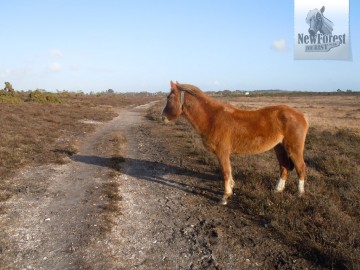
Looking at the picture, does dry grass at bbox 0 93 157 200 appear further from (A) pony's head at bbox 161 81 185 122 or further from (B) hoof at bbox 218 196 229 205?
(B) hoof at bbox 218 196 229 205

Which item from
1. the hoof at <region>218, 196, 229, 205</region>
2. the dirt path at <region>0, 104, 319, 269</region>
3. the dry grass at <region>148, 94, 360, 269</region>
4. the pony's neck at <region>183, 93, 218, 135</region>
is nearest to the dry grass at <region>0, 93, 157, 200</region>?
the dirt path at <region>0, 104, 319, 269</region>

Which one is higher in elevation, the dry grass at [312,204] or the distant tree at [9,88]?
the distant tree at [9,88]

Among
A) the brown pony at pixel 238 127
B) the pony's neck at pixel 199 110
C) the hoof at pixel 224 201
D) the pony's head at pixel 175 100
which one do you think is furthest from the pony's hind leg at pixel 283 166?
the pony's head at pixel 175 100

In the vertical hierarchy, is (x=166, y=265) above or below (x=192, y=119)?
below

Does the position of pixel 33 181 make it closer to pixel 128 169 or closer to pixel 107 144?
pixel 128 169

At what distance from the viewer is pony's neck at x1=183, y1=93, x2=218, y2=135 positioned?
277 inches

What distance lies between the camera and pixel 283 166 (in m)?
7.28

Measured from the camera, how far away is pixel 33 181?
8352mm

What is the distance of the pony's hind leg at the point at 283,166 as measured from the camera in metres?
7.23

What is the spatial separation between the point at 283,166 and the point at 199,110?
232cm

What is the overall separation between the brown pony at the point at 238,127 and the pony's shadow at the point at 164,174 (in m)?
1.02

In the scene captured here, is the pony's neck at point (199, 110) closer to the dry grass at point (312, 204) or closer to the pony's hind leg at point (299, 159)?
the dry grass at point (312, 204)

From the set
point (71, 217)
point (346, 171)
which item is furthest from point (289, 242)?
point (346, 171)

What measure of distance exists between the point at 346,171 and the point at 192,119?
494 cm
